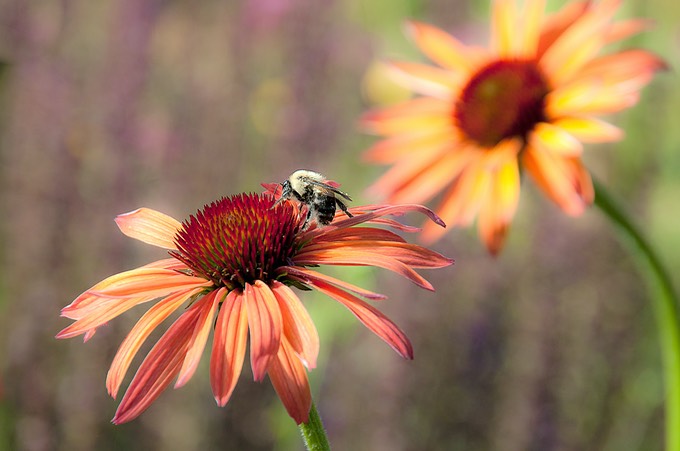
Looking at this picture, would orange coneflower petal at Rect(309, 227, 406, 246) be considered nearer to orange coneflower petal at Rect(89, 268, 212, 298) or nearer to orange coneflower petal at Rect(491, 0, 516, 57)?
orange coneflower petal at Rect(89, 268, 212, 298)

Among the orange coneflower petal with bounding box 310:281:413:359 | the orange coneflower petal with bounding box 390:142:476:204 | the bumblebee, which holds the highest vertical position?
the orange coneflower petal with bounding box 390:142:476:204

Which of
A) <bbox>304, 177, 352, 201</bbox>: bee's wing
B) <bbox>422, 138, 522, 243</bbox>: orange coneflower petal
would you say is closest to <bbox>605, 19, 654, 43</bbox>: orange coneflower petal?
<bbox>422, 138, 522, 243</bbox>: orange coneflower petal

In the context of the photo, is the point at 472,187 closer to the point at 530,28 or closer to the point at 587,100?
the point at 587,100

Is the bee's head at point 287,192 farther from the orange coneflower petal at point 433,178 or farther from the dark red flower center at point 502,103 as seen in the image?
the dark red flower center at point 502,103

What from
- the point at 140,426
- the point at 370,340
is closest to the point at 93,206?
the point at 140,426

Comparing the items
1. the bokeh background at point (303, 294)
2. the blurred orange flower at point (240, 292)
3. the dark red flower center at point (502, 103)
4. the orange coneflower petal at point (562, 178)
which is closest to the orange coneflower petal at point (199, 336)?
the blurred orange flower at point (240, 292)

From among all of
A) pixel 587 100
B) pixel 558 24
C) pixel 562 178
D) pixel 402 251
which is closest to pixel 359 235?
pixel 402 251
